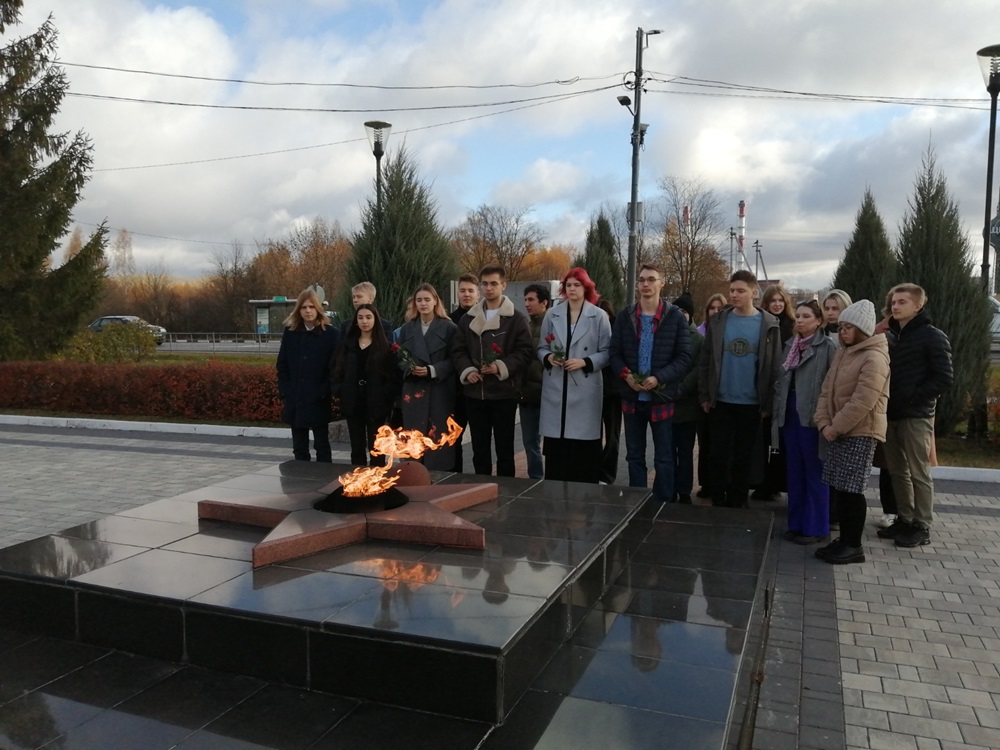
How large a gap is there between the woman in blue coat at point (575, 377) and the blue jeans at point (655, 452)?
0.87 ft

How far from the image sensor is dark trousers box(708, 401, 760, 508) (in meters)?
5.76

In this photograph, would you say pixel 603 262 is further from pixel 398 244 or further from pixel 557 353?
pixel 557 353

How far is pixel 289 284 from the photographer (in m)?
46.9

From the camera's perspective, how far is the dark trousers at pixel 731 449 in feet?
18.9

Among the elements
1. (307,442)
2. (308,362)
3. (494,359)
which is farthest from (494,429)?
(307,442)

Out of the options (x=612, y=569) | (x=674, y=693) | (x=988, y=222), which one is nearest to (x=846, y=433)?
(x=612, y=569)

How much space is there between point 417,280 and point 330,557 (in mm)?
7252

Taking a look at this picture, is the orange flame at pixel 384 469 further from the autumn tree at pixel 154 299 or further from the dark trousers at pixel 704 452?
the autumn tree at pixel 154 299

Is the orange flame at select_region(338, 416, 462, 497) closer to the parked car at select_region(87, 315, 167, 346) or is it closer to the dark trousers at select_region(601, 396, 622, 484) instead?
the dark trousers at select_region(601, 396, 622, 484)

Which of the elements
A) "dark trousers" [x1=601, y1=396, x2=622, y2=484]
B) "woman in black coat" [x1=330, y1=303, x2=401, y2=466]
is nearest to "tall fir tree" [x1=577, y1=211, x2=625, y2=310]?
"dark trousers" [x1=601, y1=396, x2=622, y2=484]

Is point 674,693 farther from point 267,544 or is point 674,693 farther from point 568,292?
→ point 568,292

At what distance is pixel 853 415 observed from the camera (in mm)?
4750

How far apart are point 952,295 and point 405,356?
7.25 meters

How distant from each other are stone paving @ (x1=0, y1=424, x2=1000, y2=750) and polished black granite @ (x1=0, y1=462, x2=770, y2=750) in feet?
1.33
